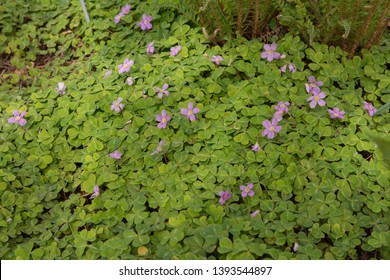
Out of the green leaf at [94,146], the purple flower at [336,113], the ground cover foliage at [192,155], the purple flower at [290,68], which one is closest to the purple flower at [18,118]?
the ground cover foliage at [192,155]

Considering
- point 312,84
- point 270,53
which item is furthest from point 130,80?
point 312,84

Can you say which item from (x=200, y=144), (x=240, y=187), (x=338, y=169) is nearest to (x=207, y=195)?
(x=240, y=187)

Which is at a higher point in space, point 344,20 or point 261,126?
point 344,20

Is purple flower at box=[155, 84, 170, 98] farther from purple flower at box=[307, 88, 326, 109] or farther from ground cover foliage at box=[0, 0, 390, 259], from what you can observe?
purple flower at box=[307, 88, 326, 109]

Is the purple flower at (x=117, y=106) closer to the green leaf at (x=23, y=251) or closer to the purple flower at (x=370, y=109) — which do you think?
the green leaf at (x=23, y=251)
